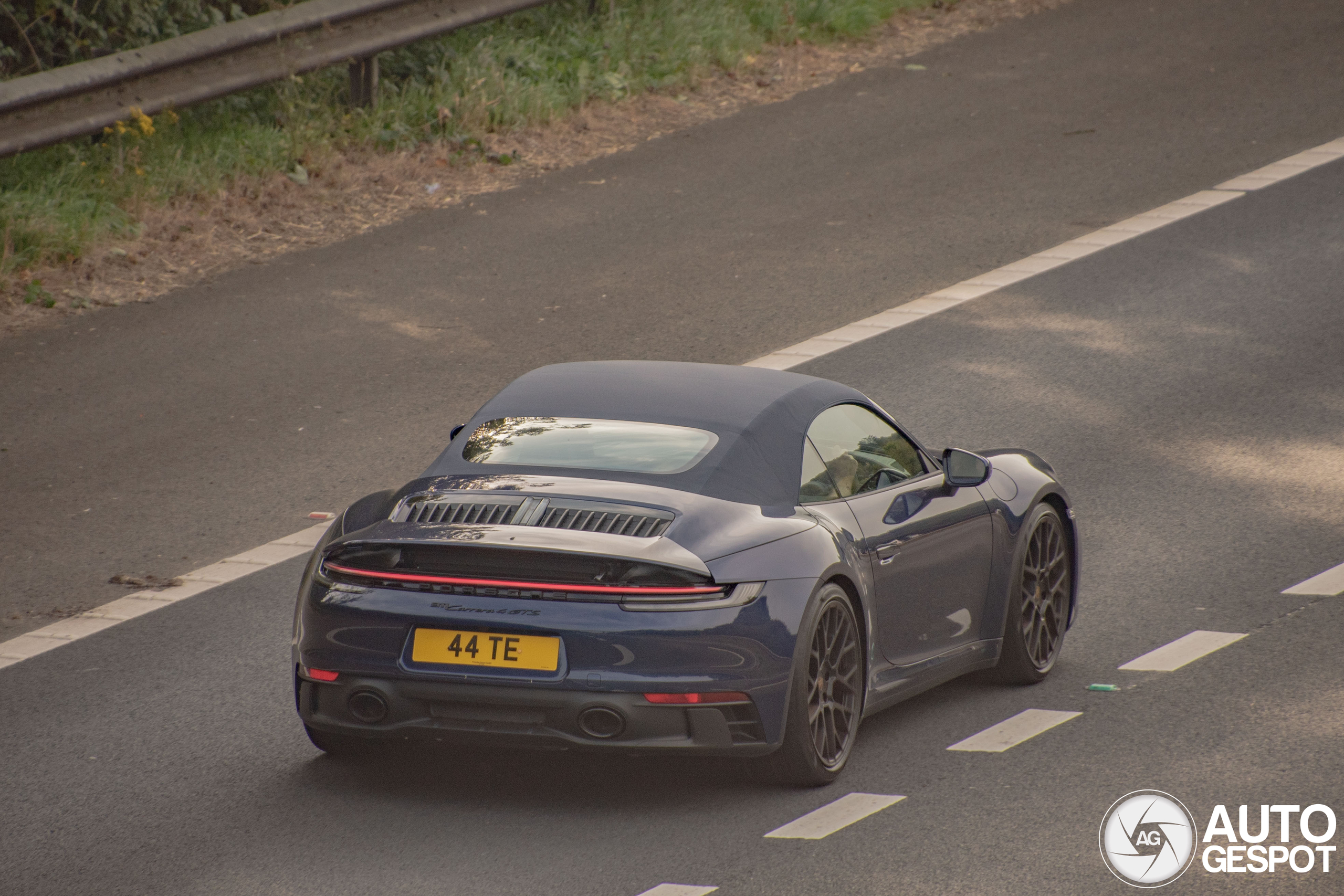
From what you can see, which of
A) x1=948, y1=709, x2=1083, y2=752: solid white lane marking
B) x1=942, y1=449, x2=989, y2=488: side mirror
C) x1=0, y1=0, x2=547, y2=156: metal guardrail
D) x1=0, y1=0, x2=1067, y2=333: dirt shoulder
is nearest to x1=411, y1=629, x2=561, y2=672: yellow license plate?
x1=948, y1=709, x2=1083, y2=752: solid white lane marking

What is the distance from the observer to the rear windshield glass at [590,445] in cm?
618

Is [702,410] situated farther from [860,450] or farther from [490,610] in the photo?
[490,610]

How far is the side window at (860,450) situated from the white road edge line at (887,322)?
237 cm

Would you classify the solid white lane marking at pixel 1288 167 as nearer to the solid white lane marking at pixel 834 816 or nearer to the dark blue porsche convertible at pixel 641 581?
the dark blue porsche convertible at pixel 641 581

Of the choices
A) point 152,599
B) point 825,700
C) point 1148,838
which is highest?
point 825,700

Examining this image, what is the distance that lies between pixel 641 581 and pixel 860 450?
1.47 metres

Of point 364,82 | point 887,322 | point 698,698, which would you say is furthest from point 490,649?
point 364,82

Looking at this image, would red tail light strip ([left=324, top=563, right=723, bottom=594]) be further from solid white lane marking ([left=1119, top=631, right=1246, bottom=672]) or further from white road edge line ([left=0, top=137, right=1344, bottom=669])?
white road edge line ([left=0, top=137, right=1344, bottom=669])

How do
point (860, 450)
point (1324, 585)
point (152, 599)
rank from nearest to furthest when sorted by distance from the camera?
point (860, 450)
point (1324, 585)
point (152, 599)

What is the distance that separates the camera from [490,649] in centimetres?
565

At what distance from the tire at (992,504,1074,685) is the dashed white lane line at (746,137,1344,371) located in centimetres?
359

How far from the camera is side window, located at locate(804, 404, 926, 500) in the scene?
6586mm

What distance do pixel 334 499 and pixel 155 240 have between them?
4681 mm

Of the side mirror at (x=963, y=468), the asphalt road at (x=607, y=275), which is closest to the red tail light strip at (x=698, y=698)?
the side mirror at (x=963, y=468)
